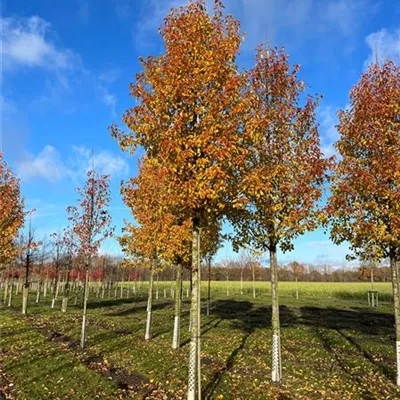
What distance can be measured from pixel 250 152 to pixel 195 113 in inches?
95.3

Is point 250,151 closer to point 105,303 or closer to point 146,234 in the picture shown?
point 146,234

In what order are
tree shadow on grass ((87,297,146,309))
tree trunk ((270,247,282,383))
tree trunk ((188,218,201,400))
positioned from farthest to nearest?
tree shadow on grass ((87,297,146,309))
tree trunk ((270,247,282,383))
tree trunk ((188,218,201,400))

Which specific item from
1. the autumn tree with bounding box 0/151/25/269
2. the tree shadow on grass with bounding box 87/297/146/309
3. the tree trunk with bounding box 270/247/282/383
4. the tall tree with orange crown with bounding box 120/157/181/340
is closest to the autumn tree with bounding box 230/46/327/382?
the tree trunk with bounding box 270/247/282/383

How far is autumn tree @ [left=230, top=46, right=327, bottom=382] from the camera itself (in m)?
11.8

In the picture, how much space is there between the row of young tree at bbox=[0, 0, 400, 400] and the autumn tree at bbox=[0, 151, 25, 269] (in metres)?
15.2

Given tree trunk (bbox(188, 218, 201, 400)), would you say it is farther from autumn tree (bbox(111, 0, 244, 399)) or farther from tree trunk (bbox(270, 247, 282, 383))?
tree trunk (bbox(270, 247, 282, 383))

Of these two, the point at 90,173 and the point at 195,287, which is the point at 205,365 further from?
the point at 90,173

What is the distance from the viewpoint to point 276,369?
11.3 meters

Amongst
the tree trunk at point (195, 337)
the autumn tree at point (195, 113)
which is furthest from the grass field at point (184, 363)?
the autumn tree at point (195, 113)

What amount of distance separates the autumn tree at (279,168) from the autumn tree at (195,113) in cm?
215

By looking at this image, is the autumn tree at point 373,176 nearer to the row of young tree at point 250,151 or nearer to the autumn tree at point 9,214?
the row of young tree at point 250,151

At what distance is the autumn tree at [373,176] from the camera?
38.0 feet

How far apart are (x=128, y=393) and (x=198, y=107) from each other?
336 inches

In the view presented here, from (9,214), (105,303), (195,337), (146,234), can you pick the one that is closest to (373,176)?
(195,337)
